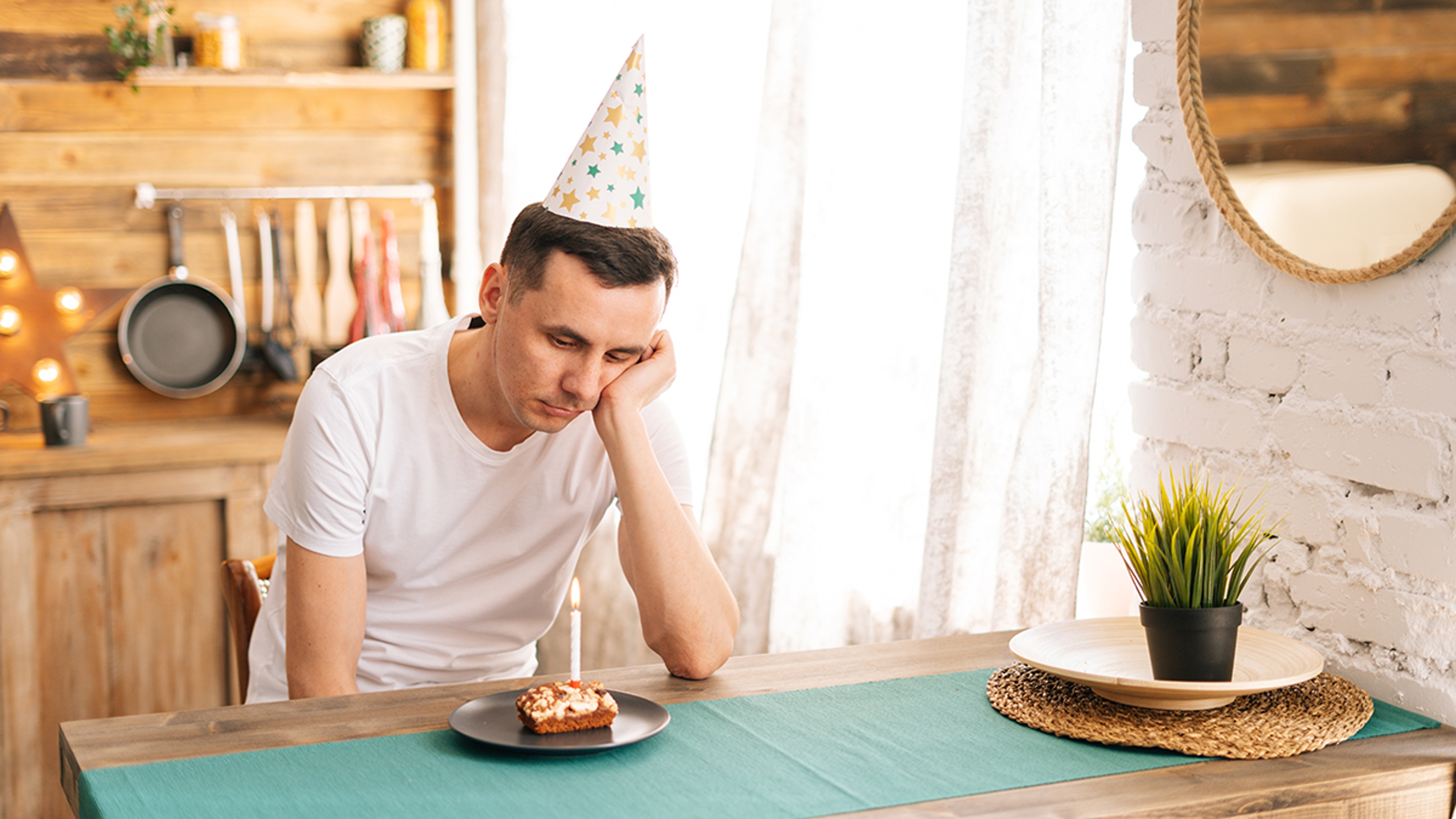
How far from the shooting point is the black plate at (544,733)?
1258 mm

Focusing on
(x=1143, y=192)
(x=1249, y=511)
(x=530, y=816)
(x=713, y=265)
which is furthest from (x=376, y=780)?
(x=713, y=265)

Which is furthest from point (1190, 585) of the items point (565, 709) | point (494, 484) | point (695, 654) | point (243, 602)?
point (243, 602)

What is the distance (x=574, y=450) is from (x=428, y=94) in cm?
187

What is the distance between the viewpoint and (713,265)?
2779 mm

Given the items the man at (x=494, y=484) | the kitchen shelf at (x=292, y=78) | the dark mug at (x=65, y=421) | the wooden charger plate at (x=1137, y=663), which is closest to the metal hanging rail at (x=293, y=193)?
the kitchen shelf at (x=292, y=78)

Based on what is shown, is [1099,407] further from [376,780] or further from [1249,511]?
[376,780]

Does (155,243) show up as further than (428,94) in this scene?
No

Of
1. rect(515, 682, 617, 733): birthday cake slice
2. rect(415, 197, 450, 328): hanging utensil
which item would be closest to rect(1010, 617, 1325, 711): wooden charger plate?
rect(515, 682, 617, 733): birthday cake slice

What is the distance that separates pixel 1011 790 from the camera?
1.21 metres

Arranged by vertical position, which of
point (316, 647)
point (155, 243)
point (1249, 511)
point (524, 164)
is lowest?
point (316, 647)

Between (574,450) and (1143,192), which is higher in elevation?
(1143,192)

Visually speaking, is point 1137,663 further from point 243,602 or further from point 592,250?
point 243,602

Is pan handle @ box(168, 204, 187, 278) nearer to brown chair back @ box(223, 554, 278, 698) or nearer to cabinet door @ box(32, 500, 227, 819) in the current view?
cabinet door @ box(32, 500, 227, 819)

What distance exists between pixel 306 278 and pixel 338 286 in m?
0.08
